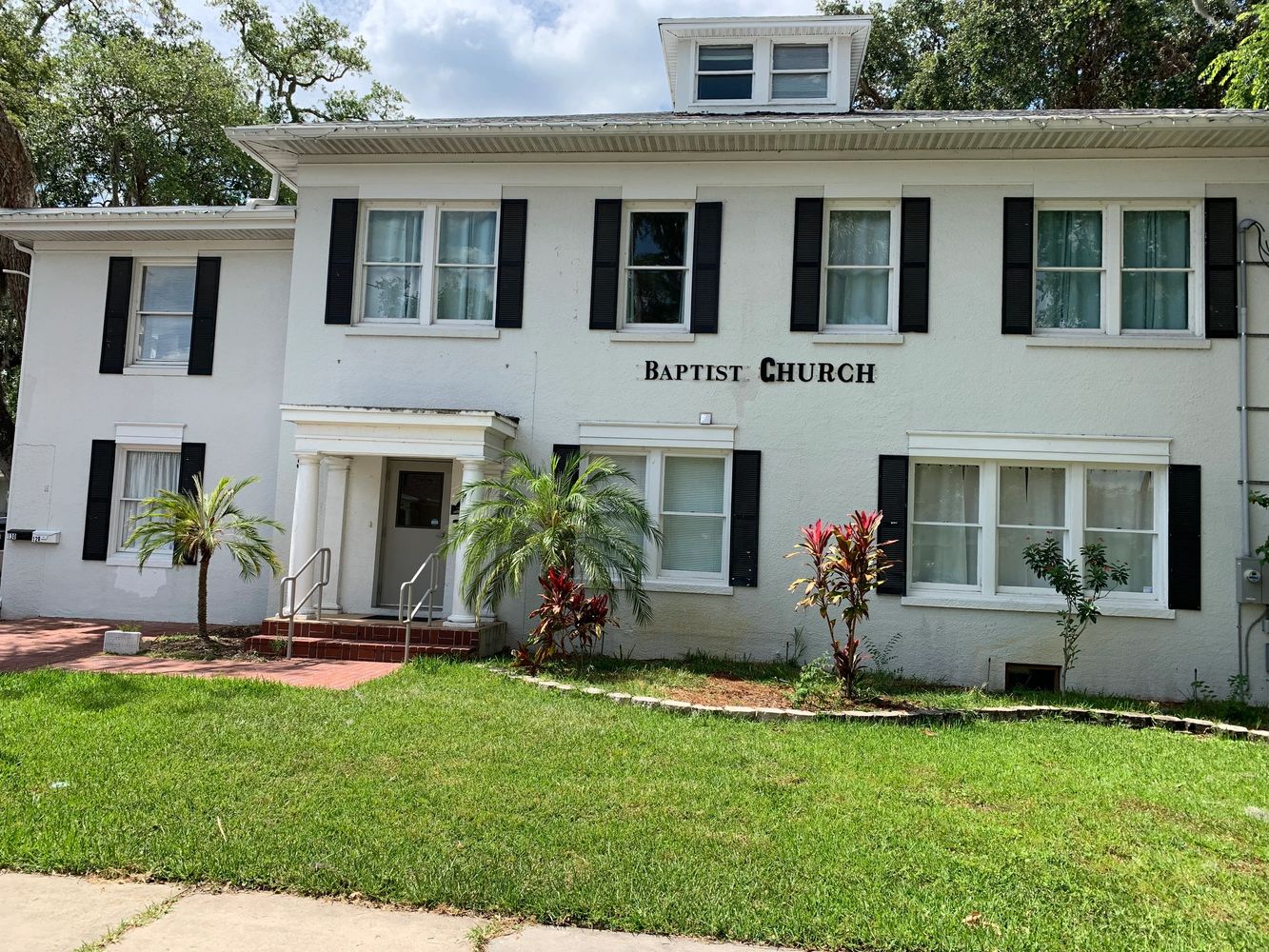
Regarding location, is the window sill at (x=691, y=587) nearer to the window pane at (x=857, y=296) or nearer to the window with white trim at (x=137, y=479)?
the window pane at (x=857, y=296)

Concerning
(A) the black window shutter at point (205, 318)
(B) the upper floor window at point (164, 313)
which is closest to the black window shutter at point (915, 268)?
(A) the black window shutter at point (205, 318)

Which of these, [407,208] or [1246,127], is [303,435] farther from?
[1246,127]

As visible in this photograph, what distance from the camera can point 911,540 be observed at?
1050cm

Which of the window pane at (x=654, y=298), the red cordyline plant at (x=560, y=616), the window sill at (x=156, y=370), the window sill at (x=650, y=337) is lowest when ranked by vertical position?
the red cordyline plant at (x=560, y=616)

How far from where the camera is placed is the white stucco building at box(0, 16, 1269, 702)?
33.1ft

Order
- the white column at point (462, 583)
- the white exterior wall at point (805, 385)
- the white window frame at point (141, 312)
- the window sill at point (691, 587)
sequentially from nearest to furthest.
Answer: the white exterior wall at point (805, 385), the white column at point (462, 583), the window sill at point (691, 587), the white window frame at point (141, 312)

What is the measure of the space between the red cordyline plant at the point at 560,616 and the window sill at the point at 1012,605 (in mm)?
3589

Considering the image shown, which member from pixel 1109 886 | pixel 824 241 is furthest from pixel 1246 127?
pixel 1109 886

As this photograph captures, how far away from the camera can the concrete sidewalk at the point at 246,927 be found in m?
3.61

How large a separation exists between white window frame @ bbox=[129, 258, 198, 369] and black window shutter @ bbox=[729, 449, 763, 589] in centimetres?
788

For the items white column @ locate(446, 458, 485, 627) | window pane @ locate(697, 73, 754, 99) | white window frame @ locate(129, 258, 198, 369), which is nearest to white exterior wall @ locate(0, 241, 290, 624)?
white window frame @ locate(129, 258, 198, 369)

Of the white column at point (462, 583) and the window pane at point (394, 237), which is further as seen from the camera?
the window pane at point (394, 237)

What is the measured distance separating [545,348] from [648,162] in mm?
2625

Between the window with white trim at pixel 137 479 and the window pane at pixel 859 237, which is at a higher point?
the window pane at pixel 859 237
